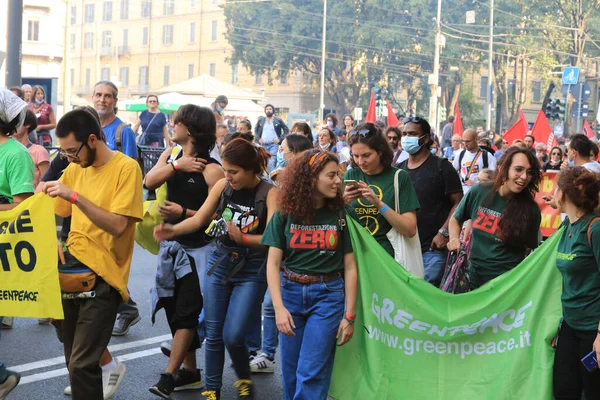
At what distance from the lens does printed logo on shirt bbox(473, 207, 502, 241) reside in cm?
610

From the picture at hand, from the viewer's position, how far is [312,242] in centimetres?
516

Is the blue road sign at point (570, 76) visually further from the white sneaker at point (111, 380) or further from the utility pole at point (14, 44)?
the white sneaker at point (111, 380)

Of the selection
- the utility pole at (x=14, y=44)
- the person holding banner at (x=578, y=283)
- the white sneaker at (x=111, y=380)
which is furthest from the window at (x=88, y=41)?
the person holding banner at (x=578, y=283)

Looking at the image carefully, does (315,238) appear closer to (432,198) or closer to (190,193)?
(190,193)

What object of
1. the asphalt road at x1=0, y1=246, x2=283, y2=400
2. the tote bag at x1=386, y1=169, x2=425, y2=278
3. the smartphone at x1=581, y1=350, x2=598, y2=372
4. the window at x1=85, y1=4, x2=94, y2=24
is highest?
the window at x1=85, y1=4, x2=94, y2=24

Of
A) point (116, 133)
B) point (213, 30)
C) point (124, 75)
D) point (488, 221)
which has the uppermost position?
point (213, 30)

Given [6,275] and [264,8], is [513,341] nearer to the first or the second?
[6,275]

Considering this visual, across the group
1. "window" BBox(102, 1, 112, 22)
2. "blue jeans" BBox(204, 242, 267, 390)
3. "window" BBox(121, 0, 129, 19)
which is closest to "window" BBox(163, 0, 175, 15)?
"window" BBox(121, 0, 129, 19)

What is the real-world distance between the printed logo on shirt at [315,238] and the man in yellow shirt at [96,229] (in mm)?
870

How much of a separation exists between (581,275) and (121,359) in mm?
3764

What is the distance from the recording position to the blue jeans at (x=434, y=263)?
22.9ft

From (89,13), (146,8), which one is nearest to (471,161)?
(146,8)

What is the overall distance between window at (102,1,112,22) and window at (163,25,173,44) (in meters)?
8.20

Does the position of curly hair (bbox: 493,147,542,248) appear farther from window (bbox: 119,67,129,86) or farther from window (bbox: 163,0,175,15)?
window (bbox: 119,67,129,86)
